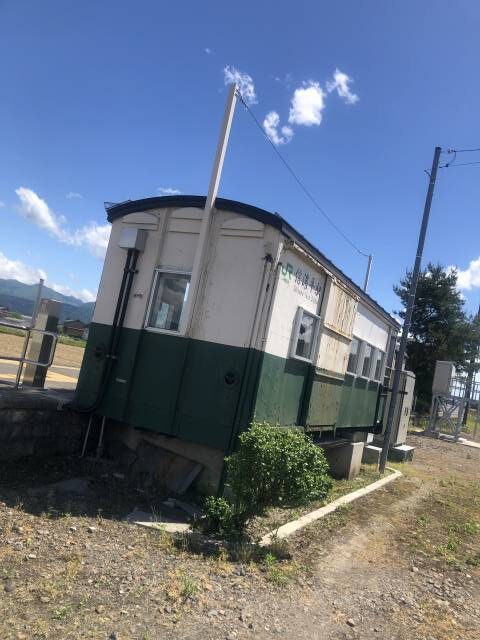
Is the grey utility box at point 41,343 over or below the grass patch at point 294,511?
over

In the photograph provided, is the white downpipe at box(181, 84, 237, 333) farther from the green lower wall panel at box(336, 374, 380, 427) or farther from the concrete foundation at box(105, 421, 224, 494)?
the green lower wall panel at box(336, 374, 380, 427)

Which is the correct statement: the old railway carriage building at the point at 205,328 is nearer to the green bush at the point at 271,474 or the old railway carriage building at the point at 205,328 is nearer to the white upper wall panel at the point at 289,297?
the white upper wall panel at the point at 289,297

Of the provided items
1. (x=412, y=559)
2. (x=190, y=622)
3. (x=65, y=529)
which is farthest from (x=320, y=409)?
(x=190, y=622)

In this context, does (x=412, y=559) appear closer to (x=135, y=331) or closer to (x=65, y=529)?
(x=65, y=529)

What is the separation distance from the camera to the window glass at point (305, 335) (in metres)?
7.69

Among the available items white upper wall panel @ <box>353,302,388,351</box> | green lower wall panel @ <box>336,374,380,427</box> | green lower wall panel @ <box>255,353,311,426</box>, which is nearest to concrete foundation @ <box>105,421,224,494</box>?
green lower wall panel @ <box>255,353,311,426</box>

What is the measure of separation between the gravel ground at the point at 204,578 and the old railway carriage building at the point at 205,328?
45.4 inches

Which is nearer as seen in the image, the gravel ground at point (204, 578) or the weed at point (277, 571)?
the gravel ground at point (204, 578)

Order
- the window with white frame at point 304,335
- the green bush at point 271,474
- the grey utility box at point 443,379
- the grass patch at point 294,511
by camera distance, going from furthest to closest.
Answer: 1. the grey utility box at point 443,379
2. the window with white frame at point 304,335
3. the grass patch at point 294,511
4. the green bush at point 271,474

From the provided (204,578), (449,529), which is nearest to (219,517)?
(204,578)

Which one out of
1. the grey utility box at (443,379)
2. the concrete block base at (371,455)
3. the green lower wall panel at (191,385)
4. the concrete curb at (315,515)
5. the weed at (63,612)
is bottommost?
the weed at (63,612)

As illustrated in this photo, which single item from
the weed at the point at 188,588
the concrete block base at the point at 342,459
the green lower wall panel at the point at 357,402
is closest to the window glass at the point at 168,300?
the weed at the point at 188,588

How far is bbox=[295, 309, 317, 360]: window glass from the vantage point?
7.69 metres

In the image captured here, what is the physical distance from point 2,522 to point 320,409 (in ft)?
17.0
